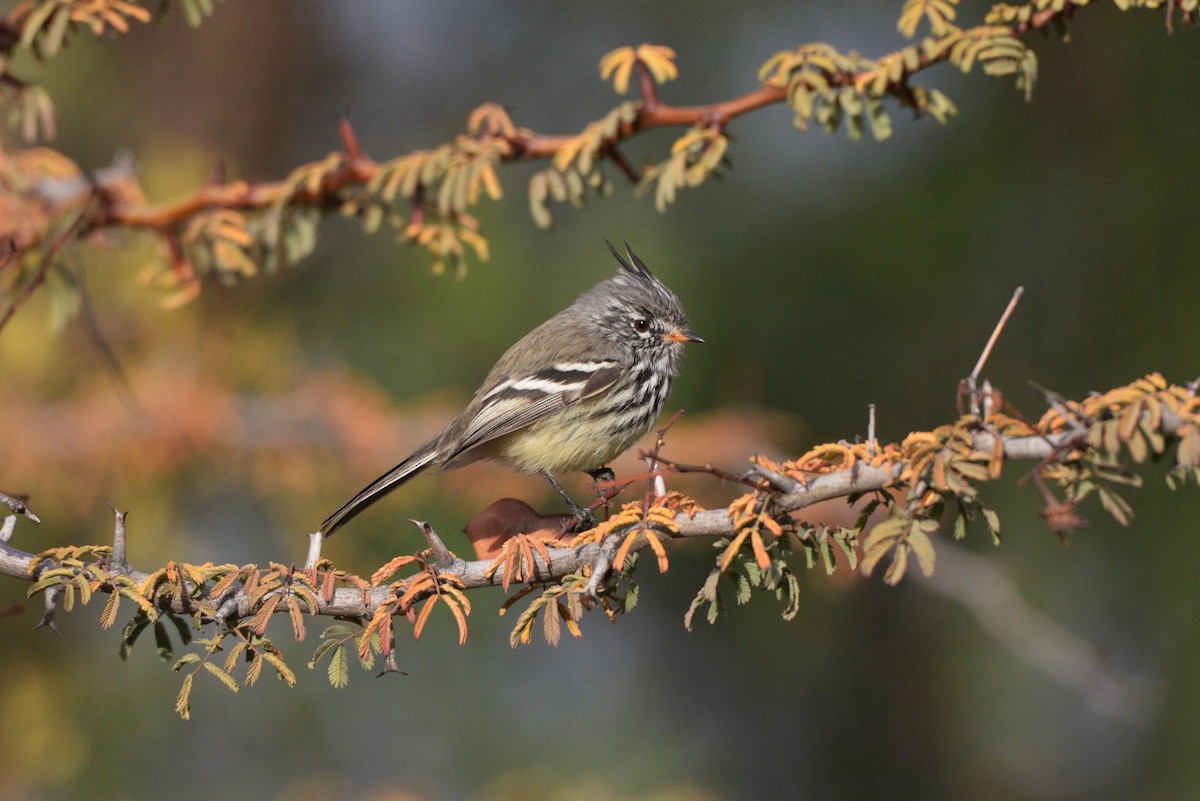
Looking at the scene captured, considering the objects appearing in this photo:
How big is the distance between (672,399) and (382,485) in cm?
248

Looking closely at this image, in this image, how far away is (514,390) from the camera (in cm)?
384

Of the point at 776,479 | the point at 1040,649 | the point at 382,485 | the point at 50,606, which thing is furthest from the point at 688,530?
the point at 1040,649

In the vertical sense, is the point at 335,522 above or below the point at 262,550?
above

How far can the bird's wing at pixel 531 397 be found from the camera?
3670mm

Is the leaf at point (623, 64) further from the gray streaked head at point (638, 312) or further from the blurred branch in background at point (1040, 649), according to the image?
the blurred branch in background at point (1040, 649)

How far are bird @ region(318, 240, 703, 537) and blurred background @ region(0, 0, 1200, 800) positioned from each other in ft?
1.89

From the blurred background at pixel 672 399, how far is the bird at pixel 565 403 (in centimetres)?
57

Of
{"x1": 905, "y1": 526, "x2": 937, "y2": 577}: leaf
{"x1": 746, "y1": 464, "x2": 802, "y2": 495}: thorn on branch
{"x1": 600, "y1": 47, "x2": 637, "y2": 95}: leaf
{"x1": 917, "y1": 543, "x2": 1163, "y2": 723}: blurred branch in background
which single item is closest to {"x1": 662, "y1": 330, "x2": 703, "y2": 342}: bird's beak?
{"x1": 917, "y1": 543, "x2": 1163, "y2": 723}: blurred branch in background

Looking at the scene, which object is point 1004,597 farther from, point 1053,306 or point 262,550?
point 262,550

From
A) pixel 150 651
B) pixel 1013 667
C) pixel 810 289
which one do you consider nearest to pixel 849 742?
pixel 1013 667

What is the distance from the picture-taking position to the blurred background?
451 centimetres

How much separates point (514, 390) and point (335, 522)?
915mm

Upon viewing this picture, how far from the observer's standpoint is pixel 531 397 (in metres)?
3.81

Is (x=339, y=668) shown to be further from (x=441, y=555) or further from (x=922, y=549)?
(x=922, y=549)
